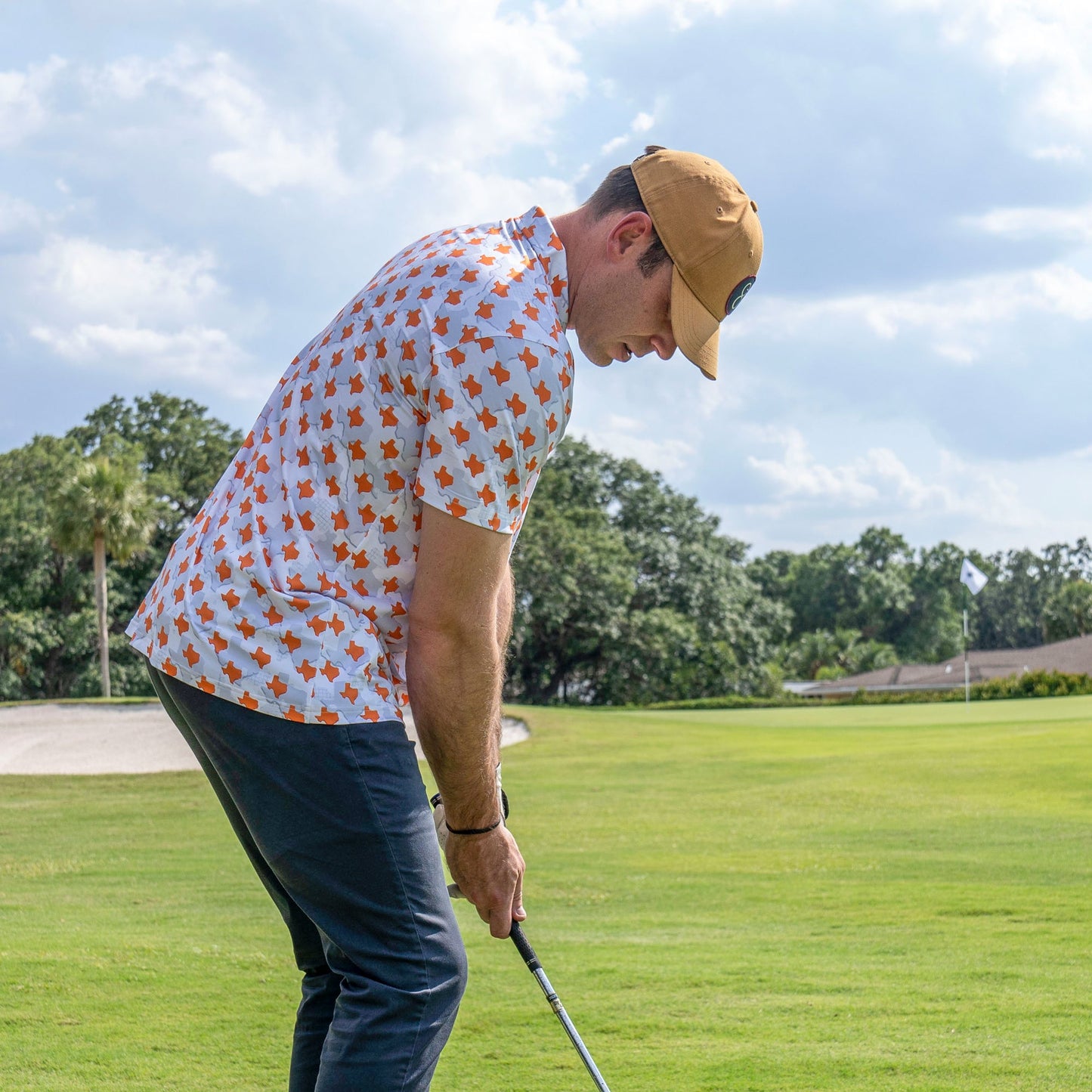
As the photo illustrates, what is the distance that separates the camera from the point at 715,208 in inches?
81.4

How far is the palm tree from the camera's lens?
29.6 m

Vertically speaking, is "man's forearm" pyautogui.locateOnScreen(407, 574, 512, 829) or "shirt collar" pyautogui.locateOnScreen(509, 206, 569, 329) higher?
"shirt collar" pyautogui.locateOnScreen(509, 206, 569, 329)

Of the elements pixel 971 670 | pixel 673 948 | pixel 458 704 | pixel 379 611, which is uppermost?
pixel 379 611

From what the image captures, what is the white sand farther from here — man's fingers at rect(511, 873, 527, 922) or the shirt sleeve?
the shirt sleeve

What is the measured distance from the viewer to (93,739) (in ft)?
58.5

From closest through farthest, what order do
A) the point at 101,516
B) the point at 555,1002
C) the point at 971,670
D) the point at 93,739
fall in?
1. the point at 555,1002
2. the point at 93,739
3. the point at 101,516
4. the point at 971,670

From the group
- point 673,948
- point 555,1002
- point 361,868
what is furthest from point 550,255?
point 673,948

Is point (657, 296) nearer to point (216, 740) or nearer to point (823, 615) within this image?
point (216, 740)

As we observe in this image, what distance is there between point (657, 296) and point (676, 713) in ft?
79.5

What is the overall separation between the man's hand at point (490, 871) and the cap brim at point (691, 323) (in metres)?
0.89

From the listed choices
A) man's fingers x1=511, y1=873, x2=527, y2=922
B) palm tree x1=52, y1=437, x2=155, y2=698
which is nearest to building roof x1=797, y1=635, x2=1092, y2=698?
palm tree x1=52, y1=437, x2=155, y2=698

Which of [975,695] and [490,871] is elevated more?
[490,871]

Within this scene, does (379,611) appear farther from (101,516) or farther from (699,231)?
(101,516)

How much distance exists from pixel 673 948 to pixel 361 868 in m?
3.32
